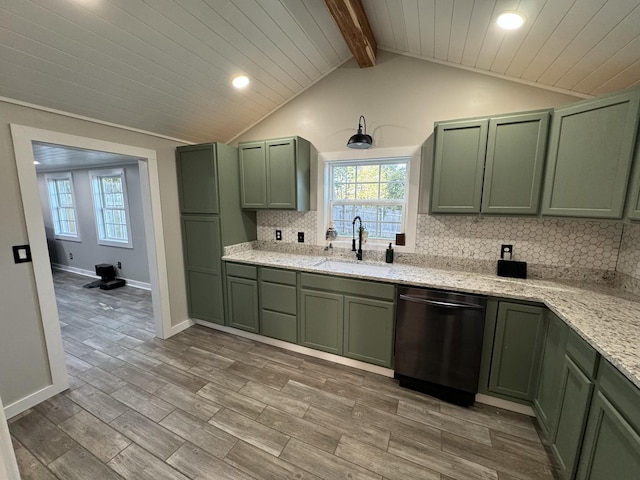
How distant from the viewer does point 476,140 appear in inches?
84.2

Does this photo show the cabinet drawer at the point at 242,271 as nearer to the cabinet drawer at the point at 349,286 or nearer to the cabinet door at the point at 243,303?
the cabinet door at the point at 243,303

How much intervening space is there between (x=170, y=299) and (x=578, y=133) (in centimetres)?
403

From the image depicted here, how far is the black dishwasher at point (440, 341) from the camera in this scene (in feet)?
6.64

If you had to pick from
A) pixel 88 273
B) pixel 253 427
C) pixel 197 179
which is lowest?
pixel 253 427

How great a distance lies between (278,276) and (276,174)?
3.67 ft

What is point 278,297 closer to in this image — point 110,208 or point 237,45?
point 237,45

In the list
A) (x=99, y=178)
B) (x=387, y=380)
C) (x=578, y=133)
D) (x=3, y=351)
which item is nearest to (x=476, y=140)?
(x=578, y=133)

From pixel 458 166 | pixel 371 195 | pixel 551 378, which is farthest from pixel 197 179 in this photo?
pixel 551 378

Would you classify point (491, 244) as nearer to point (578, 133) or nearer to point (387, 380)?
point (578, 133)

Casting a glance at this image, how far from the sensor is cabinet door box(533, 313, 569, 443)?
1.62 m

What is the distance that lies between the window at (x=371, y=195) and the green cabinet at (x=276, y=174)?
362 millimetres

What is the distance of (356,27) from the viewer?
2115 mm

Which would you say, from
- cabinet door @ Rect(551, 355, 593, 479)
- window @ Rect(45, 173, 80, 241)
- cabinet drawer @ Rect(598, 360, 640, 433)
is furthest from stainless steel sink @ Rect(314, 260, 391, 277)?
window @ Rect(45, 173, 80, 241)

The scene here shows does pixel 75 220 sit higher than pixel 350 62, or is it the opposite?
pixel 350 62
